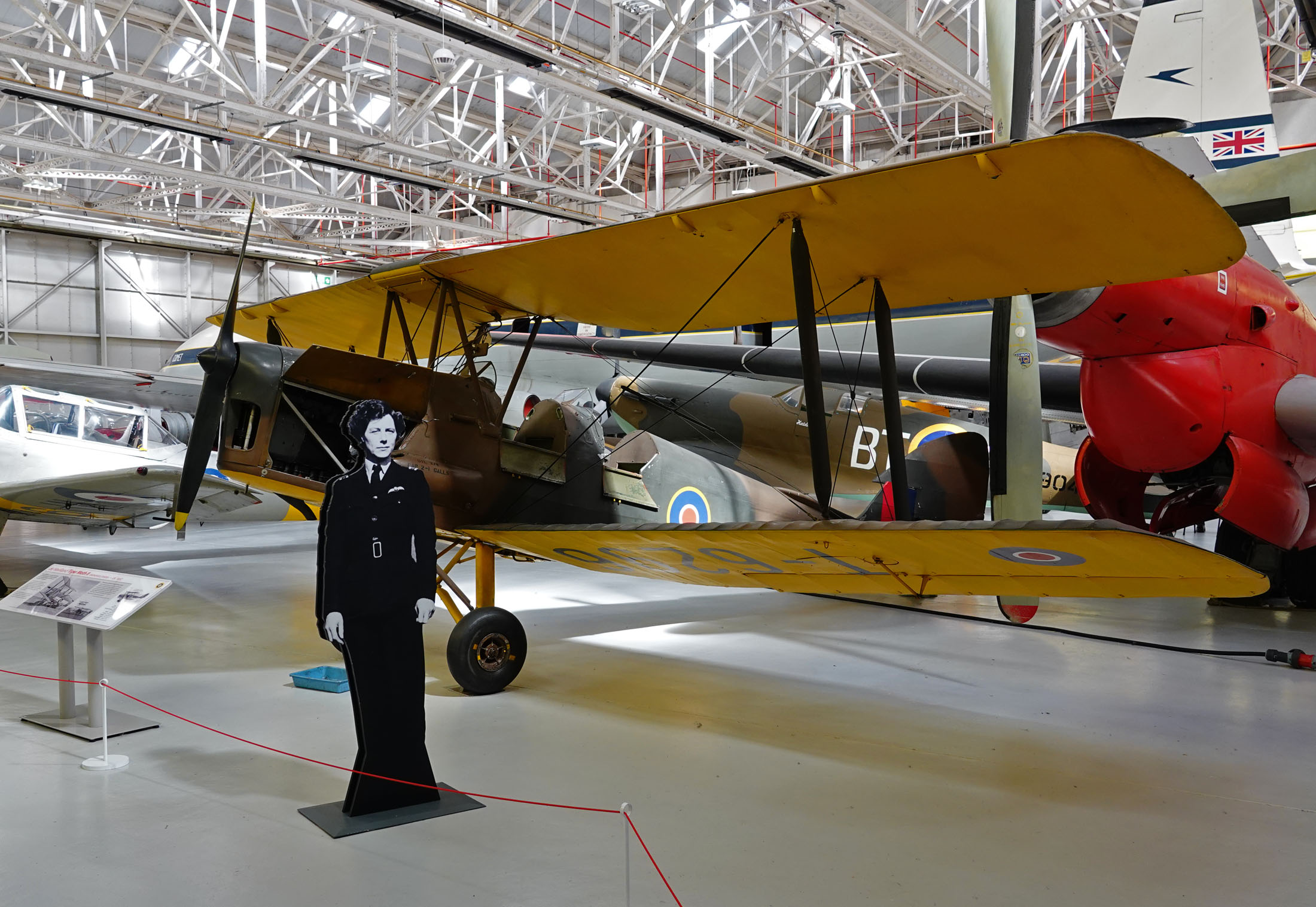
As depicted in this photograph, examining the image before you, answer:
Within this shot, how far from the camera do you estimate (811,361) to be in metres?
4.21

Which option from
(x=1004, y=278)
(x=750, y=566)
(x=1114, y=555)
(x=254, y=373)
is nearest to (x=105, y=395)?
(x=254, y=373)

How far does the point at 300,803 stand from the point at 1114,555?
308 centimetres

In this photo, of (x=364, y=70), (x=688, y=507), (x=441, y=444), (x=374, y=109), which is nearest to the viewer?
(x=441, y=444)

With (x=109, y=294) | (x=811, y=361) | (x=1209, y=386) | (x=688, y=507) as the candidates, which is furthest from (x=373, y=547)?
(x=109, y=294)

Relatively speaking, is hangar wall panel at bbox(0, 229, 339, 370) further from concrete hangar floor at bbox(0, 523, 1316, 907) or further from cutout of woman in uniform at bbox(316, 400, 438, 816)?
cutout of woman in uniform at bbox(316, 400, 438, 816)

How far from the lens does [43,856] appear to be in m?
3.02

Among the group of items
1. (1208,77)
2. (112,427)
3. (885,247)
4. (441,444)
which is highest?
(1208,77)

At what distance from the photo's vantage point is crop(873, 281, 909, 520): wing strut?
14.8 feet

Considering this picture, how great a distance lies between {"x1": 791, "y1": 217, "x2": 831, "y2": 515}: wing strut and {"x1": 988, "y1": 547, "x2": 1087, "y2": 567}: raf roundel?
0.80 m

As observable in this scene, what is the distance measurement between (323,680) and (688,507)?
9.19 ft

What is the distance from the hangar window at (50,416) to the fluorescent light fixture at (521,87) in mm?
10742

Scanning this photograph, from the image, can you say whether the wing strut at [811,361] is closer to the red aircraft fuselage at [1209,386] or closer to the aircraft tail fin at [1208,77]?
the red aircraft fuselage at [1209,386]

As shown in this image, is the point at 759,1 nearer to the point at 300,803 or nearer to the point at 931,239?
the point at 931,239

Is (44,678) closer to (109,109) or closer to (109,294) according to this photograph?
(109,109)
